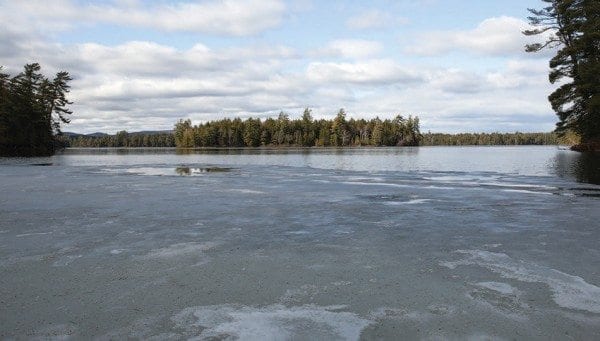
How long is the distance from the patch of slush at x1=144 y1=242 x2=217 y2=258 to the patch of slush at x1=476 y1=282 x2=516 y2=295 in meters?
4.49

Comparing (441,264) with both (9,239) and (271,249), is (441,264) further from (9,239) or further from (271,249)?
(9,239)

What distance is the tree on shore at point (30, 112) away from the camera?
195 ft

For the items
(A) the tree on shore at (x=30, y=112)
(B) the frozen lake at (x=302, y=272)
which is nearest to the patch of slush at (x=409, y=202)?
(B) the frozen lake at (x=302, y=272)

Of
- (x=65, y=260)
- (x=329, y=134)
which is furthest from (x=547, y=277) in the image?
(x=329, y=134)

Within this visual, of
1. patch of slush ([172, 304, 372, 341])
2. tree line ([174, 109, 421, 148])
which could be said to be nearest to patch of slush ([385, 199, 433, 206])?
patch of slush ([172, 304, 372, 341])

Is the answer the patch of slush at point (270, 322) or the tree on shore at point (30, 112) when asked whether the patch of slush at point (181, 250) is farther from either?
the tree on shore at point (30, 112)

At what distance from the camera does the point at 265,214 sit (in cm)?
1224

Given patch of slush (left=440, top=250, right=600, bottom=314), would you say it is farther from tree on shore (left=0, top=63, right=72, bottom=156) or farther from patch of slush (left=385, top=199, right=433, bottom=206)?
tree on shore (left=0, top=63, right=72, bottom=156)

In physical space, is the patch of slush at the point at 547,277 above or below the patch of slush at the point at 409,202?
above

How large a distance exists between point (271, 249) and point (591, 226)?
7.12m

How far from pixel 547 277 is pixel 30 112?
69.9m

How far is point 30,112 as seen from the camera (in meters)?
62.5

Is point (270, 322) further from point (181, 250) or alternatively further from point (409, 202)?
point (409, 202)

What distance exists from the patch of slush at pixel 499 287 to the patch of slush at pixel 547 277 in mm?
414
